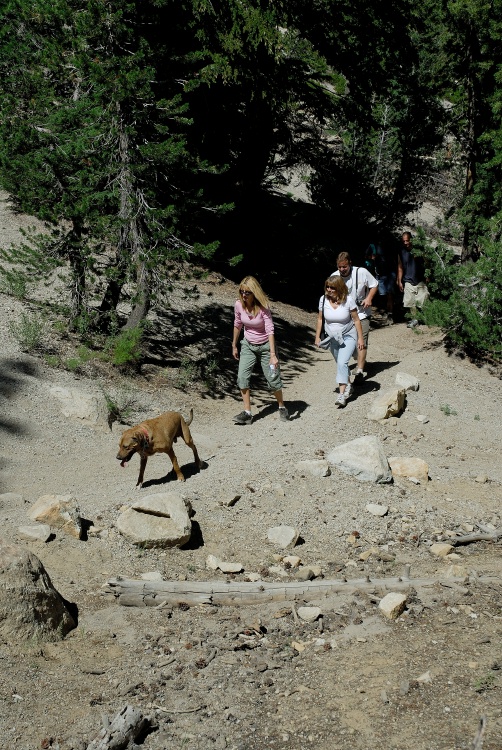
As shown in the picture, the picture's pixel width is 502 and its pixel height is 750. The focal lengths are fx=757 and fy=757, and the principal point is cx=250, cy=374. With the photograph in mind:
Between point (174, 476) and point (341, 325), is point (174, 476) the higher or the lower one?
the lower one

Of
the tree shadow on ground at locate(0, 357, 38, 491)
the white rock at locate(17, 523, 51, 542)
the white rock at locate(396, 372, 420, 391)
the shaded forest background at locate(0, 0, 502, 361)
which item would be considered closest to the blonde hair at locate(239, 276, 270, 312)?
the shaded forest background at locate(0, 0, 502, 361)

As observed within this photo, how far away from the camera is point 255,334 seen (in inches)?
362

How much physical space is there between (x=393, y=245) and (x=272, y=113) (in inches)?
336

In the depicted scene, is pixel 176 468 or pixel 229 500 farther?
pixel 176 468

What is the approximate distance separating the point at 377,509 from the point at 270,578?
4.87 feet

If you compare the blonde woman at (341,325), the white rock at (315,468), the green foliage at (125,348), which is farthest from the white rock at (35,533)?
the green foliage at (125,348)

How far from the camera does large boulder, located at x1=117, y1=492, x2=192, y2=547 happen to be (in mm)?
6352

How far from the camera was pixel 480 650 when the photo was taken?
4.89 m

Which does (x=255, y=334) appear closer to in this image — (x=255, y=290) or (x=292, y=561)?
(x=255, y=290)

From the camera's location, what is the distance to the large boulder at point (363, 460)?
758 cm

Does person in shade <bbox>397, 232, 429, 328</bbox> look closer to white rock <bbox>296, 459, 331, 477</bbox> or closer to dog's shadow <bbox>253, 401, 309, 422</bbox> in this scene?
dog's shadow <bbox>253, 401, 309, 422</bbox>

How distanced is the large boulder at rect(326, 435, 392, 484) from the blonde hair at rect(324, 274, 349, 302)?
2.08 meters

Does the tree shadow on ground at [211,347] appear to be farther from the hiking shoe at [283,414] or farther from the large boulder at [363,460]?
the large boulder at [363,460]

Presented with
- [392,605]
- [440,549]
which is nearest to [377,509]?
[440,549]
